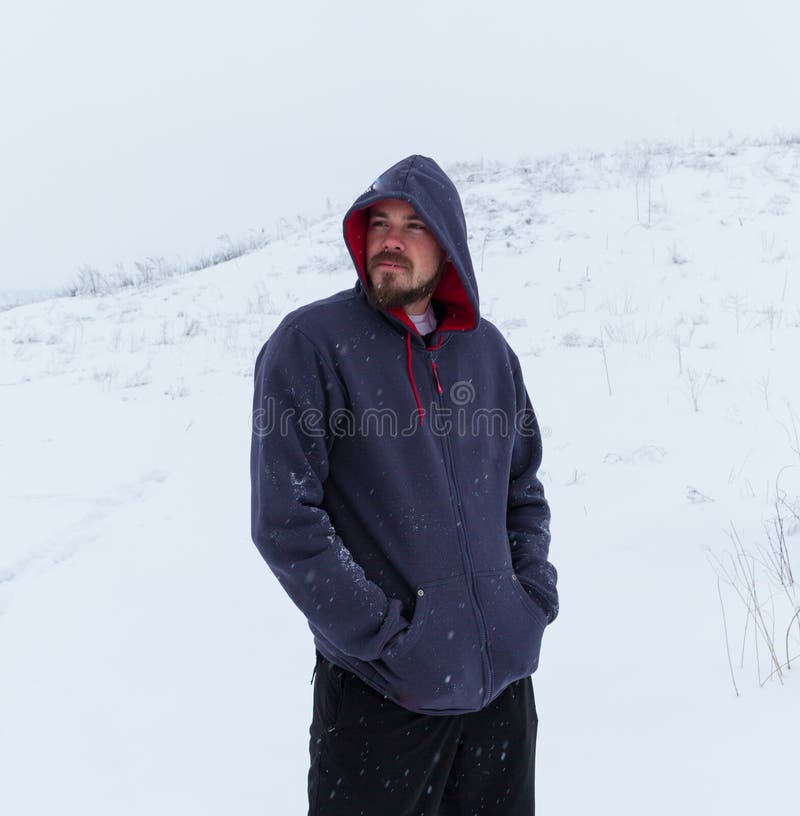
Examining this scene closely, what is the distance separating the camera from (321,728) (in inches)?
64.3

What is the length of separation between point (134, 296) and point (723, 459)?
1196cm

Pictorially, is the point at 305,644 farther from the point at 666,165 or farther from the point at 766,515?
the point at 666,165

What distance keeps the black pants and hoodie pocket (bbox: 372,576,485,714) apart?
0.28 ft

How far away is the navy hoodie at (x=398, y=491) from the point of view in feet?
4.98

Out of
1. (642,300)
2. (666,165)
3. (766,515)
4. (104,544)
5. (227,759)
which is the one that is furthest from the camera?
(666,165)

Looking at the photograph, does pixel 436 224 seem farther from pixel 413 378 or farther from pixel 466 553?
pixel 466 553

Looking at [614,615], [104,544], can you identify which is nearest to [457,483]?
[614,615]

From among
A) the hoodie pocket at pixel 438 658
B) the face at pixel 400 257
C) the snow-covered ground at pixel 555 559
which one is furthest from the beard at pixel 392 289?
the snow-covered ground at pixel 555 559

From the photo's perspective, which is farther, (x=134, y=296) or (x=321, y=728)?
→ (x=134, y=296)

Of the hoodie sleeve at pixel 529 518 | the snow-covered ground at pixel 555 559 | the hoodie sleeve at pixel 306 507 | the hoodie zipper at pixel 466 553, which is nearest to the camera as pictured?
the hoodie sleeve at pixel 306 507

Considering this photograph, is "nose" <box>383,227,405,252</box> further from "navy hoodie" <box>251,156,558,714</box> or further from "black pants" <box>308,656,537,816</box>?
"black pants" <box>308,656,537,816</box>

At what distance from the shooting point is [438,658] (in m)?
1.56

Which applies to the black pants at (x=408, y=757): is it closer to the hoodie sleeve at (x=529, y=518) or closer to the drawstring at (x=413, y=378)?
the hoodie sleeve at (x=529, y=518)

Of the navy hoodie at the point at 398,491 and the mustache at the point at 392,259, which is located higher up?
the mustache at the point at 392,259
